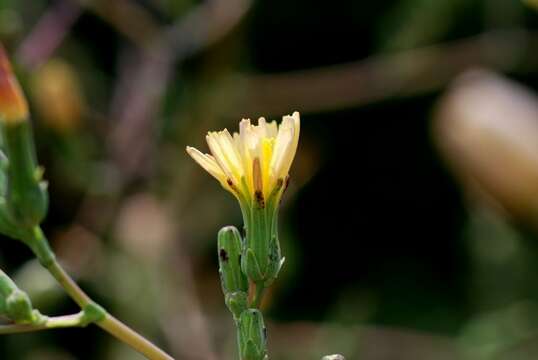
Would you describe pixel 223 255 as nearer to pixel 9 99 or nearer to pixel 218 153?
→ pixel 218 153

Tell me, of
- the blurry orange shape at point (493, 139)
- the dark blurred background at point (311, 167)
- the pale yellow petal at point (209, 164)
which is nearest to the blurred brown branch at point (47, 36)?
the dark blurred background at point (311, 167)

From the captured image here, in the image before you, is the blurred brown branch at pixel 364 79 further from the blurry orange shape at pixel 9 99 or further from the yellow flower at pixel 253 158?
the blurry orange shape at pixel 9 99

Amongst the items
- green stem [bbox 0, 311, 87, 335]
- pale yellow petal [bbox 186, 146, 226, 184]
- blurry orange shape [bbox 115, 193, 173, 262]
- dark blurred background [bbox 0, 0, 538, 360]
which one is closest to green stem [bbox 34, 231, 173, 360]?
green stem [bbox 0, 311, 87, 335]

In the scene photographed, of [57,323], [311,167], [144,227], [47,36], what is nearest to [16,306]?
[57,323]

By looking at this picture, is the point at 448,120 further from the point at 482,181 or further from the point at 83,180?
the point at 83,180

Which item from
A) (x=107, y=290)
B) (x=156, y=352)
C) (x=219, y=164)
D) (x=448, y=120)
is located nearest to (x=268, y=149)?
(x=219, y=164)

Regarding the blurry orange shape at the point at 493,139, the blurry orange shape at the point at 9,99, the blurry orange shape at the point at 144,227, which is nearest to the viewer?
the blurry orange shape at the point at 9,99

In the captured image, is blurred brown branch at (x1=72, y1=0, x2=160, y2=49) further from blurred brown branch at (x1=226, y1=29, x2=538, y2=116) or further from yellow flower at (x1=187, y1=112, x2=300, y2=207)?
yellow flower at (x1=187, y1=112, x2=300, y2=207)
